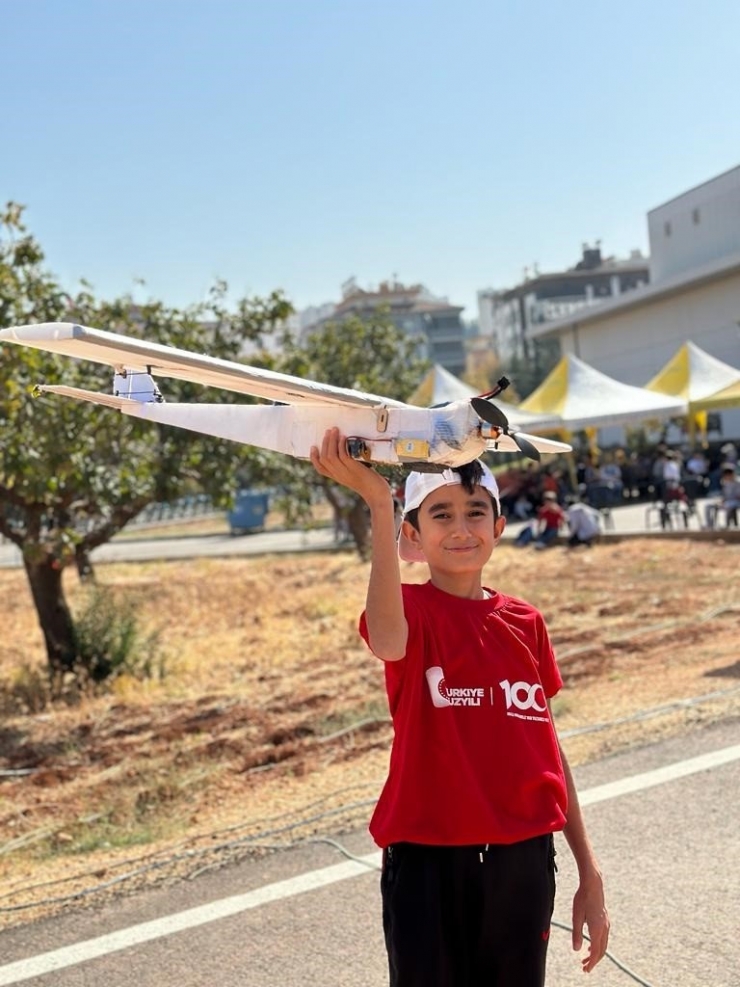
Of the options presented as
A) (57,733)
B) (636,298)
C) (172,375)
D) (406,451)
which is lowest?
(57,733)

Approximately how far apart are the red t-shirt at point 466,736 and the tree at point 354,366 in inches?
434

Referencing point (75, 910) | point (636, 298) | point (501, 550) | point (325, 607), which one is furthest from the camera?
point (636, 298)

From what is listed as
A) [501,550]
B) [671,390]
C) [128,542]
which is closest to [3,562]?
[128,542]

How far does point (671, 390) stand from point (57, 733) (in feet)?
67.9

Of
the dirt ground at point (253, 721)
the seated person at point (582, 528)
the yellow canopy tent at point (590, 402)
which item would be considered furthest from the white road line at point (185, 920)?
the yellow canopy tent at point (590, 402)

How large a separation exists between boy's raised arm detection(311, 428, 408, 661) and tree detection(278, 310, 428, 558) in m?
11.2

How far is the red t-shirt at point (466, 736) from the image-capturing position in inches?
96.6

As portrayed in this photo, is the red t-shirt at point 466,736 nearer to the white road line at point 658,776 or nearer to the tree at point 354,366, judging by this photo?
the white road line at point 658,776

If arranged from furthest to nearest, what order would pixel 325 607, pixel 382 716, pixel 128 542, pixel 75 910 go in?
pixel 128 542, pixel 325 607, pixel 382 716, pixel 75 910

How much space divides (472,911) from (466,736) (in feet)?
1.24

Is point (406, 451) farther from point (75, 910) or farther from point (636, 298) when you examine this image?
point (636, 298)

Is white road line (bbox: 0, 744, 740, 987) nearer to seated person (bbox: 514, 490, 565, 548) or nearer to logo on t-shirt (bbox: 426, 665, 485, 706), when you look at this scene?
logo on t-shirt (bbox: 426, 665, 485, 706)

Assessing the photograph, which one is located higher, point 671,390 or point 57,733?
point 671,390

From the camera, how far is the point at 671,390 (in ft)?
87.1
